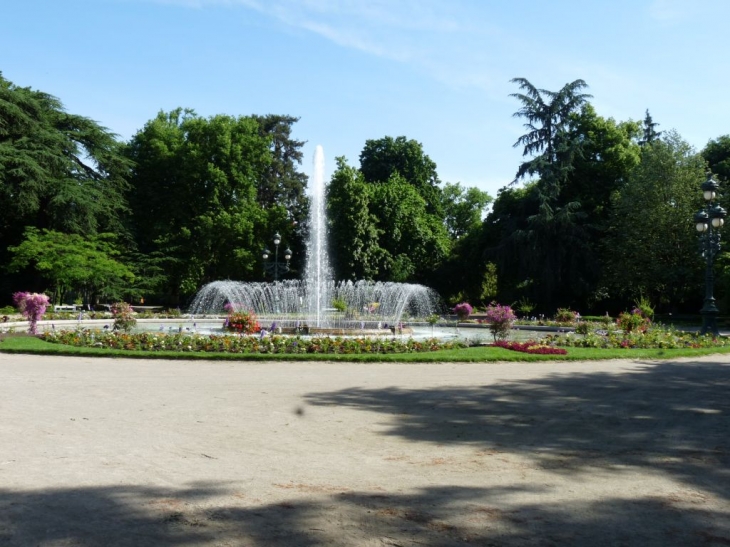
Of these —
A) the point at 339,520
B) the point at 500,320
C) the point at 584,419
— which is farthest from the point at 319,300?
the point at 339,520

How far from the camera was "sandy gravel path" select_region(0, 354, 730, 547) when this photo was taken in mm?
4203

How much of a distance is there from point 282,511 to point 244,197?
45383 mm

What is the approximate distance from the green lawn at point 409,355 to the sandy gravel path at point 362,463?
3731mm

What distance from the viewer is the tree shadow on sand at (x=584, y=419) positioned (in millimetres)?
6133

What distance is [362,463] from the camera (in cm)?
595

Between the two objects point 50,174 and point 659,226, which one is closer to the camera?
point 659,226

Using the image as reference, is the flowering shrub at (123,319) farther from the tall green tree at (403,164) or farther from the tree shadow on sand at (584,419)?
the tall green tree at (403,164)

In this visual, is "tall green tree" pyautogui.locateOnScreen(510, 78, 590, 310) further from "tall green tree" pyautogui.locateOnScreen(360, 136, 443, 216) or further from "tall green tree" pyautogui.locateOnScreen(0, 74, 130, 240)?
"tall green tree" pyautogui.locateOnScreen(0, 74, 130, 240)

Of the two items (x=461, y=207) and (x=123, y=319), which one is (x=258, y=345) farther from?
(x=461, y=207)

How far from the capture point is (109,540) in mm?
3947

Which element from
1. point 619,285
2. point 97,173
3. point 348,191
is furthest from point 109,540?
point 97,173

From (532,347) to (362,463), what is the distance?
39.1 feet

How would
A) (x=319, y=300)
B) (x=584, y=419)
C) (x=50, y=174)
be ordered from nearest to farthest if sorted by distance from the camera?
1. (x=584, y=419)
2. (x=319, y=300)
3. (x=50, y=174)

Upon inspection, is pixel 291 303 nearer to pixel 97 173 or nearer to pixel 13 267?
pixel 13 267
